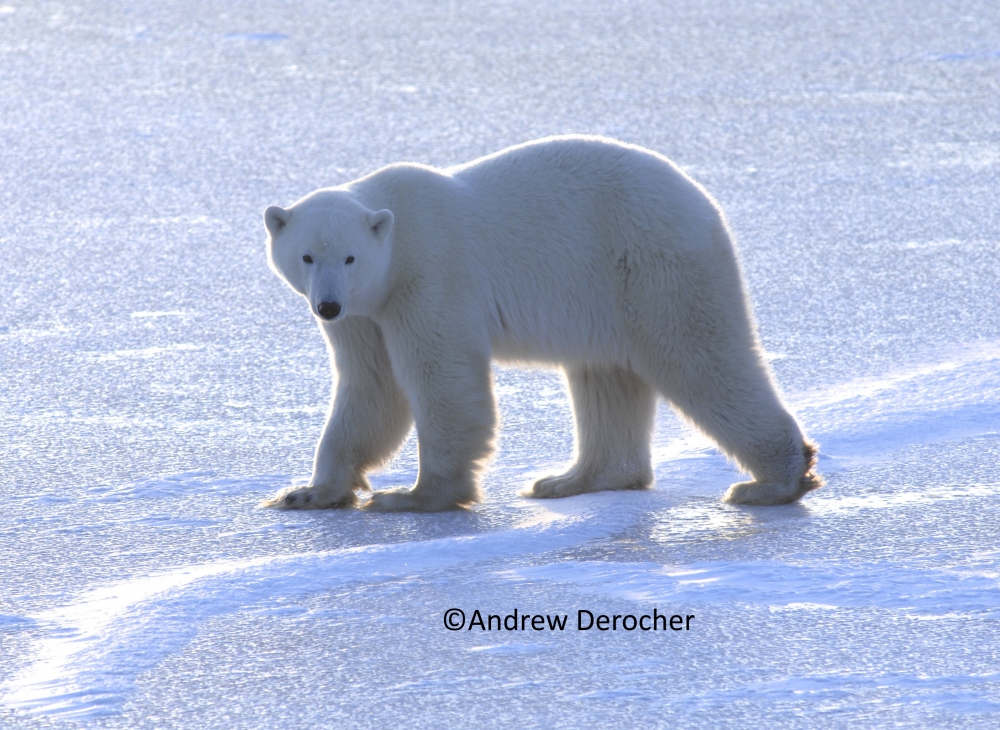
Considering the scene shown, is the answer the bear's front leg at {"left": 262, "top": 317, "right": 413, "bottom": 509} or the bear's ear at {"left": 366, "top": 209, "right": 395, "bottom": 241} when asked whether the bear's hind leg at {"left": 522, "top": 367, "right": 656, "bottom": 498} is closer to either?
the bear's front leg at {"left": 262, "top": 317, "right": 413, "bottom": 509}

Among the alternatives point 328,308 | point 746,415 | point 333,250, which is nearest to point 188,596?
point 328,308

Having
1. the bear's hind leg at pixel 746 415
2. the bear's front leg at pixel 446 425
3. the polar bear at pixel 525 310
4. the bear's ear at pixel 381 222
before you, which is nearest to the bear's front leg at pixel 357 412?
the polar bear at pixel 525 310

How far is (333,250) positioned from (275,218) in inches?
8.3

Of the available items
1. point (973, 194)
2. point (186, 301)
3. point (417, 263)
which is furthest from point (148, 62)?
point (417, 263)

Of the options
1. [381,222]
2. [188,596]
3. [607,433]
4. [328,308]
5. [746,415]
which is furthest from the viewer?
[607,433]

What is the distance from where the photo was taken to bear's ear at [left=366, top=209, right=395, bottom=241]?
3.42 meters

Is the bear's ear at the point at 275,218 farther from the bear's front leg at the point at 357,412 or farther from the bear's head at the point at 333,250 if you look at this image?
the bear's front leg at the point at 357,412

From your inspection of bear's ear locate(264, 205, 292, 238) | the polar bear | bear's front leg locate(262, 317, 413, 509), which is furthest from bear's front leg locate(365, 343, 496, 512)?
bear's ear locate(264, 205, 292, 238)

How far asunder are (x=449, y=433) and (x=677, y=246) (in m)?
0.76

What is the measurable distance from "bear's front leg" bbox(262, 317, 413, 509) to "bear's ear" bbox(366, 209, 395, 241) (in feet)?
1.03

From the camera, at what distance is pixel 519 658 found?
2443 mm

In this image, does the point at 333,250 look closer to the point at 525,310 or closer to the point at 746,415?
the point at 525,310

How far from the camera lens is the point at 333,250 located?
3379mm

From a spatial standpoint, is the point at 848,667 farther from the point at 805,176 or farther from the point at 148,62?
the point at 148,62
